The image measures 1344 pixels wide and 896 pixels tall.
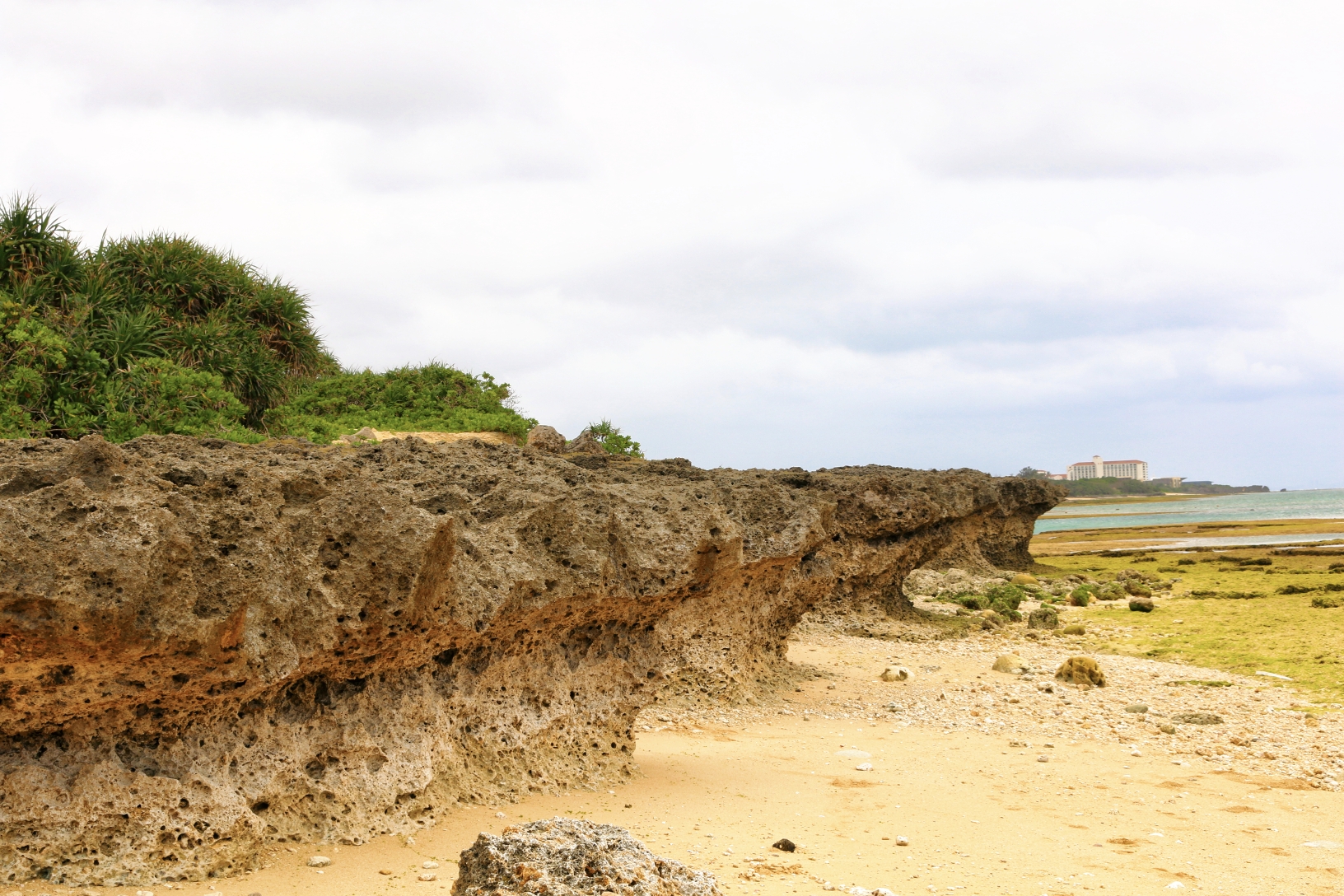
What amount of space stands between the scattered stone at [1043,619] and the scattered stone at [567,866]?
598 inches

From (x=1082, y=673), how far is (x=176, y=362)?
14.7 m

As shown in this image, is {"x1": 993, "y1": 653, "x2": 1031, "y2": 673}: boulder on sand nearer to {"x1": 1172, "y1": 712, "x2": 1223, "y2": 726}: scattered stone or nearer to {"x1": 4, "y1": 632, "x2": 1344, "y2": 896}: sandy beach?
{"x1": 4, "y1": 632, "x2": 1344, "y2": 896}: sandy beach

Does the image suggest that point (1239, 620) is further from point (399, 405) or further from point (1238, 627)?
point (399, 405)

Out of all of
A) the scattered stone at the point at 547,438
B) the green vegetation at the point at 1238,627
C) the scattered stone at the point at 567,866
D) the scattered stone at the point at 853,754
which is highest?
the scattered stone at the point at 547,438

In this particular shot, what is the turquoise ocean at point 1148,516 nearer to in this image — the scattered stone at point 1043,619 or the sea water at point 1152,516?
the sea water at point 1152,516

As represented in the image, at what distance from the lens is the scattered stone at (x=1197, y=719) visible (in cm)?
1072

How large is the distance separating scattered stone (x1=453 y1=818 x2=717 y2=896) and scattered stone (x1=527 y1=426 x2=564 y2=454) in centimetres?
1481

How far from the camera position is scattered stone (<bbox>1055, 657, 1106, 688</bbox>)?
41.5ft

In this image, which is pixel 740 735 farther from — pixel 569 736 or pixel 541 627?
pixel 541 627

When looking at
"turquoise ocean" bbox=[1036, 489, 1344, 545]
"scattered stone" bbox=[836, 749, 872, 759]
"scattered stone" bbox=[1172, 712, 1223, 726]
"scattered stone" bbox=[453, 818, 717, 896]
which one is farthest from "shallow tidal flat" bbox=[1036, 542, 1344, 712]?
"turquoise ocean" bbox=[1036, 489, 1344, 545]

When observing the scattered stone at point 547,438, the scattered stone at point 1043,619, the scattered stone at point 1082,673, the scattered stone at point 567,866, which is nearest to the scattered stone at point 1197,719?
the scattered stone at point 1082,673

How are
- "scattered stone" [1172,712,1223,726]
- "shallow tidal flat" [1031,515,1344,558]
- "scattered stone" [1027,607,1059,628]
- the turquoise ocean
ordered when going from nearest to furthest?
1. "scattered stone" [1172,712,1223,726]
2. "scattered stone" [1027,607,1059,628]
3. "shallow tidal flat" [1031,515,1344,558]
4. the turquoise ocean

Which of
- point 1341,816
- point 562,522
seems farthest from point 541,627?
point 1341,816

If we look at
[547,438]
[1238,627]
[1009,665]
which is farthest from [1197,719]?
[547,438]
